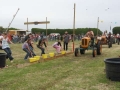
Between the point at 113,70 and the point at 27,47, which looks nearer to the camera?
the point at 113,70

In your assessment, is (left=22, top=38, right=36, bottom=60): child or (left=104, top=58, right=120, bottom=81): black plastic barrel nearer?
(left=104, top=58, right=120, bottom=81): black plastic barrel

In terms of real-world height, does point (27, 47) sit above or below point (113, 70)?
above

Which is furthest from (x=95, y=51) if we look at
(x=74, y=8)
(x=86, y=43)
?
(x=74, y=8)

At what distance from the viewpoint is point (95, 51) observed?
15.1 m

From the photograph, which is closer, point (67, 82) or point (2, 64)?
point (67, 82)

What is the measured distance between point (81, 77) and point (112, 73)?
1226mm

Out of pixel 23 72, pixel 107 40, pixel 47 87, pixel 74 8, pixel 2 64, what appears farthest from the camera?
pixel 107 40

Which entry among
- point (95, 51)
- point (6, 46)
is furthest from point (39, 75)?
point (95, 51)

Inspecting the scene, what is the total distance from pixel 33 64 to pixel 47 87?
4.66m

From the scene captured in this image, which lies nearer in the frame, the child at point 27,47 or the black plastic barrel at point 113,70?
the black plastic barrel at point 113,70

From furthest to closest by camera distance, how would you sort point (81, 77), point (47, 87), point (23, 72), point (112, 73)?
point (23, 72) < point (81, 77) < point (112, 73) < point (47, 87)

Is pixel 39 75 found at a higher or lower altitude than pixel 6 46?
lower

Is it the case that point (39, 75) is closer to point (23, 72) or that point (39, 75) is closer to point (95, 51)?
point (23, 72)

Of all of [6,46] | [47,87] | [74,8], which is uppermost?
[74,8]
